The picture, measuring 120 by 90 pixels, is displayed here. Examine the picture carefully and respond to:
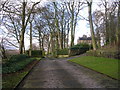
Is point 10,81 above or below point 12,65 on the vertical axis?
below

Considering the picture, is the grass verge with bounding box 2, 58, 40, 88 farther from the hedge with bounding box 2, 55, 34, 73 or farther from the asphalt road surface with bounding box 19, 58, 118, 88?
the hedge with bounding box 2, 55, 34, 73

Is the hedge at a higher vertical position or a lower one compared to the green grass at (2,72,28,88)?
higher

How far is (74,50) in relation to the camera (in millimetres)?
38062

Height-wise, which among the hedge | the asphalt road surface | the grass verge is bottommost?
the asphalt road surface

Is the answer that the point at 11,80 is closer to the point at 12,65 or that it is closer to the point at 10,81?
the point at 10,81

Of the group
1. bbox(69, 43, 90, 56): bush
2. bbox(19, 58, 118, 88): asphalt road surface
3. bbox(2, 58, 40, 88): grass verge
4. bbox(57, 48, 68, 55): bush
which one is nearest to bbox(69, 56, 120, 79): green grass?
bbox(19, 58, 118, 88): asphalt road surface

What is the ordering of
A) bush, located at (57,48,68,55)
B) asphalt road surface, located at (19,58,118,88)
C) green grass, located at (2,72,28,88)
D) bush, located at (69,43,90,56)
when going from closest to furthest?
green grass, located at (2,72,28,88) < asphalt road surface, located at (19,58,118,88) < bush, located at (69,43,90,56) < bush, located at (57,48,68,55)

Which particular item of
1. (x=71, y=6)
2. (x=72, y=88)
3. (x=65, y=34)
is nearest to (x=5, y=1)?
(x=72, y=88)

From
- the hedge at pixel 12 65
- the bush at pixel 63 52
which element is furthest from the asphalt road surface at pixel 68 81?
the bush at pixel 63 52

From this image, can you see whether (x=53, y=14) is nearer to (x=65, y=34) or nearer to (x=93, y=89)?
(x=65, y=34)

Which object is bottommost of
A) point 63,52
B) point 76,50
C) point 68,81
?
point 68,81

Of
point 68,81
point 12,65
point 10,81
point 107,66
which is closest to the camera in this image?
point 10,81

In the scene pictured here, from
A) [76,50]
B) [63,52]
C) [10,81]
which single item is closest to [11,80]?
[10,81]

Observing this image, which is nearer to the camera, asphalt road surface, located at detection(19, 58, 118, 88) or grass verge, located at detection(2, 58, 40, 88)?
grass verge, located at detection(2, 58, 40, 88)
